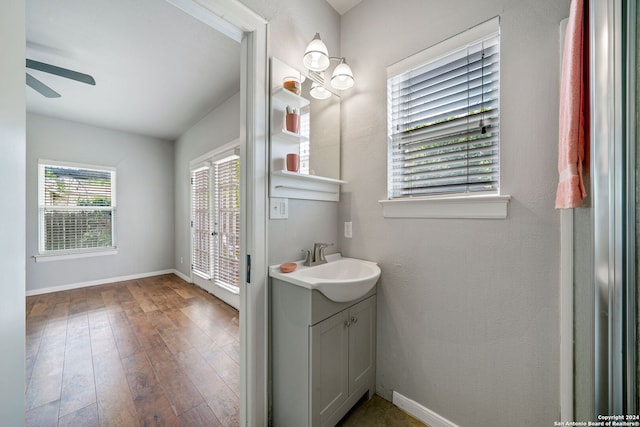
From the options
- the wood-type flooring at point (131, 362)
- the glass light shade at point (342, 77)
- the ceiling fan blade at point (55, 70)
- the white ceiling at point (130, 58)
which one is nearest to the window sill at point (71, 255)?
the wood-type flooring at point (131, 362)

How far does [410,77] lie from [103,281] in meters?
5.50

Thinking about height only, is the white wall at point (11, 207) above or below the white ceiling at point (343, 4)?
below

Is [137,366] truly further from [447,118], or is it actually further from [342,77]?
[447,118]

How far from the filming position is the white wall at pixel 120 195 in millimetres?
3664

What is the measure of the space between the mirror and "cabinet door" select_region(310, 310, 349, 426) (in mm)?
901

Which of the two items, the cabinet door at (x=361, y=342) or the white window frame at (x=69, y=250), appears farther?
the white window frame at (x=69, y=250)

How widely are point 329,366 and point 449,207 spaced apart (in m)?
1.07

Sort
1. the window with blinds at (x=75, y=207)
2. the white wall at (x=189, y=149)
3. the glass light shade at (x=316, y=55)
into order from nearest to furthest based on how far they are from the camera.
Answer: the glass light shade at (x=316, y=55) < the white wall at (x=189, y=149) < the window with blinds at (x=75, y=207)

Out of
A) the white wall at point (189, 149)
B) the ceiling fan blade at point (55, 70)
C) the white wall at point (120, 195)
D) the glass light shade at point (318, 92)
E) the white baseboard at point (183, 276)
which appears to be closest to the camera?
the glass light shade at point (318, 92)

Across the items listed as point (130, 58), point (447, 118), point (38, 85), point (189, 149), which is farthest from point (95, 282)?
point (447, 118)

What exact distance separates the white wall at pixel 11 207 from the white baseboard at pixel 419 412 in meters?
1.70

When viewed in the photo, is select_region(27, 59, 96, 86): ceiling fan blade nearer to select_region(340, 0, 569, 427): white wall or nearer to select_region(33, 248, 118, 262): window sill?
select_region(340, 0, 569, 427): white wall


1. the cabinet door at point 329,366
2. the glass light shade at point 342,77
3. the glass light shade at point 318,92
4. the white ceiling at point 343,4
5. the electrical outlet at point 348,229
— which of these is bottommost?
the cabinet door at point 329,366

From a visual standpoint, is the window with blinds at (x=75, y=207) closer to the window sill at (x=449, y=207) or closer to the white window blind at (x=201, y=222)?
the white window blind at (x=201, y=222)
